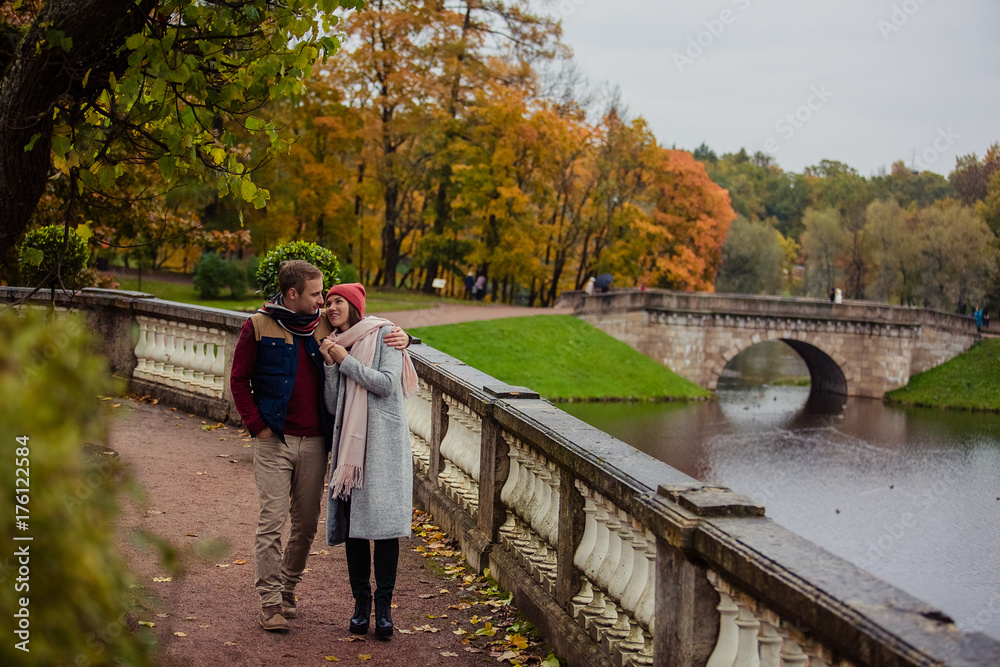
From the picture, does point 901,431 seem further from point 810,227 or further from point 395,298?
point 810,227

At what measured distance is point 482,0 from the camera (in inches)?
1465

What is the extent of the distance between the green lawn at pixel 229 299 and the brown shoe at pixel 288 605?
2387 cm

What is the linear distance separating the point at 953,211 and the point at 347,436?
161ft

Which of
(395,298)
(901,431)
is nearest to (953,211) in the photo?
(901,431)

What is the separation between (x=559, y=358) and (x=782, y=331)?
39.8 ft

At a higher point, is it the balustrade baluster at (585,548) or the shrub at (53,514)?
the shrub at (53,514)

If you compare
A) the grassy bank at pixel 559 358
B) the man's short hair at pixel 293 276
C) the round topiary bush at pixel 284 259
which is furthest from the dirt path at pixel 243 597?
the grassy bank at pixel 559 358

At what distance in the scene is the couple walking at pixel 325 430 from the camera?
4422 millimetres

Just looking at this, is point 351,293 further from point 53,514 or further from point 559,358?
point 559,358

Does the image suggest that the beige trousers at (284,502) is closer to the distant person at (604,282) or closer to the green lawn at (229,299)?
the green lawn at (229,299)

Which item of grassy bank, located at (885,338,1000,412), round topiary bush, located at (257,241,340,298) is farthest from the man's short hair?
grassy bank, located at (885,338,1000,412)

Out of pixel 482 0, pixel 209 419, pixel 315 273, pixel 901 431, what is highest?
pixel 482 0

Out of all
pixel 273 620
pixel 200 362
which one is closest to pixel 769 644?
pixel 273 620

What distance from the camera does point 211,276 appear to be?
3145cm
